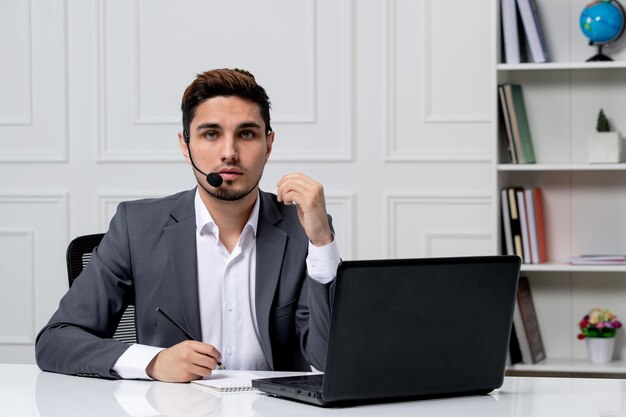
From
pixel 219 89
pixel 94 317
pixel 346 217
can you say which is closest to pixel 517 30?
pixel 346 217

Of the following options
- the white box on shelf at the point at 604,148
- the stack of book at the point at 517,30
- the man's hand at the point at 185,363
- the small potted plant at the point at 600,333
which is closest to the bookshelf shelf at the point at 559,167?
the white box on shelf at the point at 604,148

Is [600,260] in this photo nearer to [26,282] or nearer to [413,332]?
[413,332]

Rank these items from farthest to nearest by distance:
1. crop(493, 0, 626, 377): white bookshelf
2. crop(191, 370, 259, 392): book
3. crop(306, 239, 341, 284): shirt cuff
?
crop(493, 0, 626, 377): white bookshelf
crop(306, 239, 341, 284): shirt cuff
crop(191, 370, 259, 392): book

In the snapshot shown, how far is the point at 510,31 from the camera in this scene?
349cm

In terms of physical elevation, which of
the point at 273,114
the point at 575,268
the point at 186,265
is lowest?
the point at 575,268

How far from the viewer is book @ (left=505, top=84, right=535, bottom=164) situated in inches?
139

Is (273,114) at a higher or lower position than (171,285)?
higher

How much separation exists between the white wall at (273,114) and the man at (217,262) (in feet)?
5.61

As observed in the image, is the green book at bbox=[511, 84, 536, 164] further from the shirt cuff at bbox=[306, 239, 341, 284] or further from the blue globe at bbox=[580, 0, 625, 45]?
the shirt cuff at bbox=[306, 239, 341, 284]

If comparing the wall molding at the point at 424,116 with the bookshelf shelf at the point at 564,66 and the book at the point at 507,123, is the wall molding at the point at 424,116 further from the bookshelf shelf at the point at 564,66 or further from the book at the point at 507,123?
the bookshelf shelf at the point at 564,66

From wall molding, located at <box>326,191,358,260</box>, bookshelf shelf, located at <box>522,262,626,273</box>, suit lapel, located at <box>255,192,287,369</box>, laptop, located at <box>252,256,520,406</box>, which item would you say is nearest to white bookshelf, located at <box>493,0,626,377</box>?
bookshelf shelf, located at <box>522,262,626,273</box>

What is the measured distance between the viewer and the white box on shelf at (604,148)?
346cm

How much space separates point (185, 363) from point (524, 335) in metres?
2.14

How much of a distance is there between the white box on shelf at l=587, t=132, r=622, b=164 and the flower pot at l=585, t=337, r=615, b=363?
0.66m
